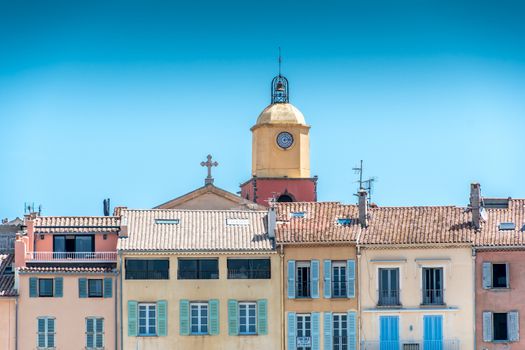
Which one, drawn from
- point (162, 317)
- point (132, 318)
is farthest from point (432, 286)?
point (132, 318)

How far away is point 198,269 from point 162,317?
312 centimetres

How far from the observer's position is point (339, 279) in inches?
4136

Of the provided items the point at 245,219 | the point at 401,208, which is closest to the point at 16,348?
the point at 245,219

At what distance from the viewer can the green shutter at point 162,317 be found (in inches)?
4094

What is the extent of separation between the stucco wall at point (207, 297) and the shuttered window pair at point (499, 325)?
35.2ft

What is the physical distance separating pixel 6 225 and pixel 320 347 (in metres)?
22.4

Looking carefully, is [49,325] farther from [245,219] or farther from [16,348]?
[245,219]

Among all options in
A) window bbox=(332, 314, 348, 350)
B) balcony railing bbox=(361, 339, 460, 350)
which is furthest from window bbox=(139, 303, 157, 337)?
balcony railing bbox=(361, 339, 460, 350)

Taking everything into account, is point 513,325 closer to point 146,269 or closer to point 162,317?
point 162,317

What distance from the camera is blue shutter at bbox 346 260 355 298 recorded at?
104875mm

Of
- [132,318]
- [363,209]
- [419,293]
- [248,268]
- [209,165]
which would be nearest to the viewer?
[132,318]

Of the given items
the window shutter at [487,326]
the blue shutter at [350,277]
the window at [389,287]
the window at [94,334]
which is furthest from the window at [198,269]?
the window shutter at [487,326]

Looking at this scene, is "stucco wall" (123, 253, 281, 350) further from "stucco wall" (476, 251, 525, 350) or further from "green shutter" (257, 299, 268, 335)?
"stucco wall" (476, 251, 525, 350)

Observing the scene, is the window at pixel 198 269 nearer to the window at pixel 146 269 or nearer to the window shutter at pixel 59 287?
the window at pixel 146 269
